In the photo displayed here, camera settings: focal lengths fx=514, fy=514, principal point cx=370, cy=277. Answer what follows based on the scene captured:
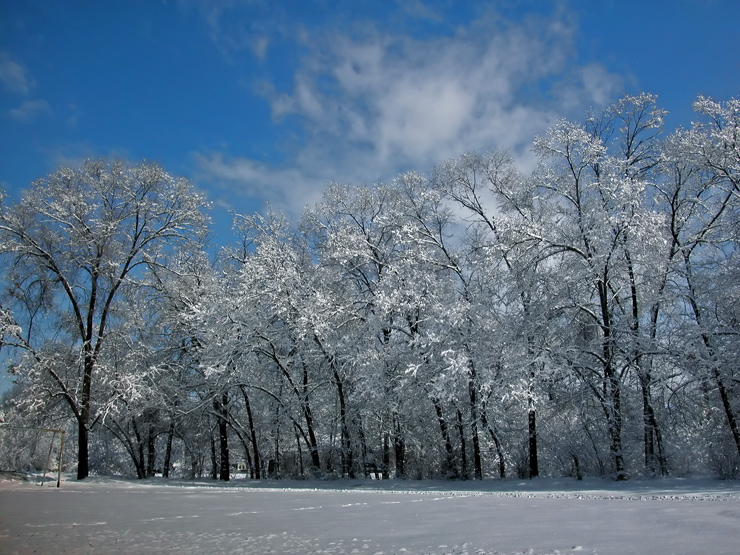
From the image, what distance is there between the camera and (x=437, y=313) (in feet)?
55.1

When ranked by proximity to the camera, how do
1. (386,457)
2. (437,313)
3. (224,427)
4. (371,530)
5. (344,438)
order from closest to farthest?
(371,530) < (437,313) < (344,438) < (386,457) < (224,427)

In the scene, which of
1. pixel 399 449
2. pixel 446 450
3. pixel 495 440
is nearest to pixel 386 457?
pixel 399 449

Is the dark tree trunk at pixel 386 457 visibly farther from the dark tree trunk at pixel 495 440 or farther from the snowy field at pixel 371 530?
the snowy field at pixel 371 530

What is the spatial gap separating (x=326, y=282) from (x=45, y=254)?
10.2 m

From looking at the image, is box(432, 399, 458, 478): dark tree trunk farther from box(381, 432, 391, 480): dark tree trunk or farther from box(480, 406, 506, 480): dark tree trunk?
box(381, 432, 391, 480): dark tree trunk

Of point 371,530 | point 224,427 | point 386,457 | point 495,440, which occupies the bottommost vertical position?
point 386,457

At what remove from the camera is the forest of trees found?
1465 centimetres

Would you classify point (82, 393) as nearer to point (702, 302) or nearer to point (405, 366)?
point (405, 366)

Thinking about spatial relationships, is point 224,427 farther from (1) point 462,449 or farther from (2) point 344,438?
(1) point 462,449

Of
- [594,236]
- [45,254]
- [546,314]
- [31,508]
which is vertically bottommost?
[31,508]

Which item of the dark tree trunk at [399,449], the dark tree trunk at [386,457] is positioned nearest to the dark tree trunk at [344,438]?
the dark tree trunk at [386,457]

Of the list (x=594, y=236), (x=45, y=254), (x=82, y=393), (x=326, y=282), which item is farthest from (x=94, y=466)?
(x=594, y=236)

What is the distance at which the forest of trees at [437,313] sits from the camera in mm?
14648

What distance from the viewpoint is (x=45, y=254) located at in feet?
60.9
